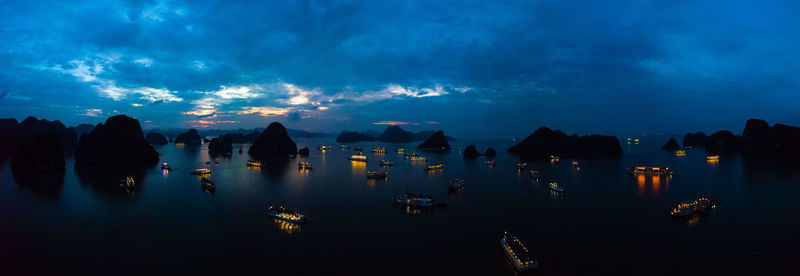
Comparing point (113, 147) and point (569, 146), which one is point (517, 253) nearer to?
point (113, 147)

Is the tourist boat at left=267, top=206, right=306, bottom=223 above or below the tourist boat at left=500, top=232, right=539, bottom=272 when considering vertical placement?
above

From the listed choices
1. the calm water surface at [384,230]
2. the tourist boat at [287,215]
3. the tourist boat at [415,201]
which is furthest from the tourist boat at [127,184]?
the tourist boat at [415,201]

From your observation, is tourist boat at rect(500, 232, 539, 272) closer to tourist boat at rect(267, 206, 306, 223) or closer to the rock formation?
tourist boat at rect(267, 206, 306, 223)

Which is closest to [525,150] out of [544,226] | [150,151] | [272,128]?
[272,128]

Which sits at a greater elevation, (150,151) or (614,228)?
(150,151)

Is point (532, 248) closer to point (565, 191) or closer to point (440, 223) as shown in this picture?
point (440, 223)

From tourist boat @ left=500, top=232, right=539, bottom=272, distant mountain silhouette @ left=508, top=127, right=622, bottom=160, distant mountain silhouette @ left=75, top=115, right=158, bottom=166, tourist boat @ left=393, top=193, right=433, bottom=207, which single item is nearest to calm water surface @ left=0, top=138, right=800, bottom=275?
tourist boat @ left=500, top=232, right=539, bottom=272

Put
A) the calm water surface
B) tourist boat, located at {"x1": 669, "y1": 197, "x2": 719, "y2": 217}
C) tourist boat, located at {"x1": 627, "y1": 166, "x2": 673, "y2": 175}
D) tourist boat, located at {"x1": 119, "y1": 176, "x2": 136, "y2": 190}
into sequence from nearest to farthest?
the calm water surface, tourist boat, located at {"x1": 669, "y1": 197, "x2": 719, "y2": 217}, tourist boat, located at {"x1": 119, "y1": 176, "x2": 136, "y2": 190}, tourist boat, located at {"x1": 627, "y1": 166, "x2": 673, "y2": 175}
